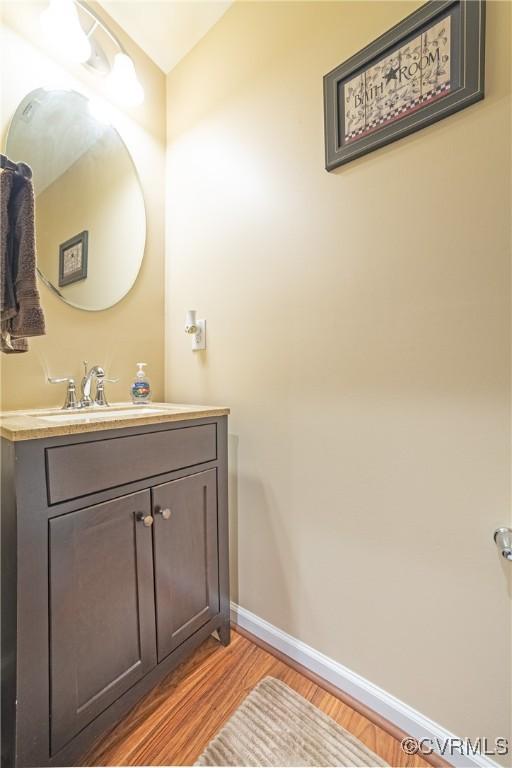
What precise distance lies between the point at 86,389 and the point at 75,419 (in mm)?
317

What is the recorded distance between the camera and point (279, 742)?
→ 868 mm

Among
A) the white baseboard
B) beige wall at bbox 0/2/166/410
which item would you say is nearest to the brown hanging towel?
beige wall at bbox 0/2/166/410

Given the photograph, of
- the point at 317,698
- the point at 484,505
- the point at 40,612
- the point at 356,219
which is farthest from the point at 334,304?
the point at 317,698

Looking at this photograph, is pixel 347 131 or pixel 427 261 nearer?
pixel 427 261

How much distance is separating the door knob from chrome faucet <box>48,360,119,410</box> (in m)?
1.28

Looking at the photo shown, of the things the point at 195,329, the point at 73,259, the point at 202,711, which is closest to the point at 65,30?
the point at 73,259

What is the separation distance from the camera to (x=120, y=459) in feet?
2.81

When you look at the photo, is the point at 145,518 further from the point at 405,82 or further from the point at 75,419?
the point at 405,82

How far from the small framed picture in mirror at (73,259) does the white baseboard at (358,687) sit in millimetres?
1441

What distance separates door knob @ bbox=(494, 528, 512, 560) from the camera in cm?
72

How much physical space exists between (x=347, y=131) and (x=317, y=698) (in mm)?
1736

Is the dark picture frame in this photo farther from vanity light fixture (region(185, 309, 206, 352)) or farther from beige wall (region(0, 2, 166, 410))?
beige wall (region(0, 2, 166, 410))

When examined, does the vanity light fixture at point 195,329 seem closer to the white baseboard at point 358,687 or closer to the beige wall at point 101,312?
the beige wall at point 101,312

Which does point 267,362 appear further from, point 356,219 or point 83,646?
point 83,646
